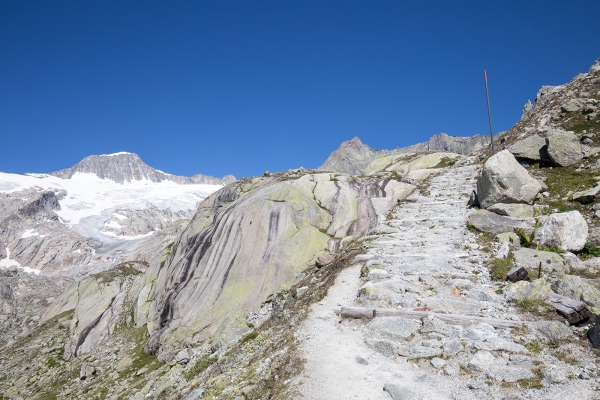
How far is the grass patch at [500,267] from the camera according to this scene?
46.3ft

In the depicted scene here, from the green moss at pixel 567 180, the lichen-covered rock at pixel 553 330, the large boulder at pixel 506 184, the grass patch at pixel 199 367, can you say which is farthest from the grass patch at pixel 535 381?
the green moss at pixel 567 180

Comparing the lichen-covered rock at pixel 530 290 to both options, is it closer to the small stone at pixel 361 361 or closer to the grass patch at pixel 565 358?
the grass patch at pixel 565 358

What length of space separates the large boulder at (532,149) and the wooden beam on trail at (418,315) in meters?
26.4

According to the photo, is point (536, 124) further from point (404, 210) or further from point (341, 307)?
point (341, 307)

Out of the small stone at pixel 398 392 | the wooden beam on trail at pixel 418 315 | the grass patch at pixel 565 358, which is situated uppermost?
the wooden beam on trail at pixel 418 315

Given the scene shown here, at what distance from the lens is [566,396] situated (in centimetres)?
765

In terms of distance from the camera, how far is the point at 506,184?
23.0 m

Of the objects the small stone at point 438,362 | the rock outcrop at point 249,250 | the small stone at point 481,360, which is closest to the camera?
the small stone at point 481,360

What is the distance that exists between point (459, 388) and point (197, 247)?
28.5 metres

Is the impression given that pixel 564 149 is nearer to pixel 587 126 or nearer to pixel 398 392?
pixel 587 126

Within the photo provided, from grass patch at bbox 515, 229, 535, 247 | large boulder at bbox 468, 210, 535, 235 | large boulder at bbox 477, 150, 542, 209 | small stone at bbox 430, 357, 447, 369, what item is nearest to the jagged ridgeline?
large boulder at bbox 468, 210, 535, 235

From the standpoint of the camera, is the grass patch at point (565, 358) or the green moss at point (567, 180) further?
the green moss at point (567, 180)

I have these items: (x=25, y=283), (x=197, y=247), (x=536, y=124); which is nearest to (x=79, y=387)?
(x=197, y=247)

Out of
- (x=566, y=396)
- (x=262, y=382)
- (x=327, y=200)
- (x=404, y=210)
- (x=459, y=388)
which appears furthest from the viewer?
(x=327, y=200)
